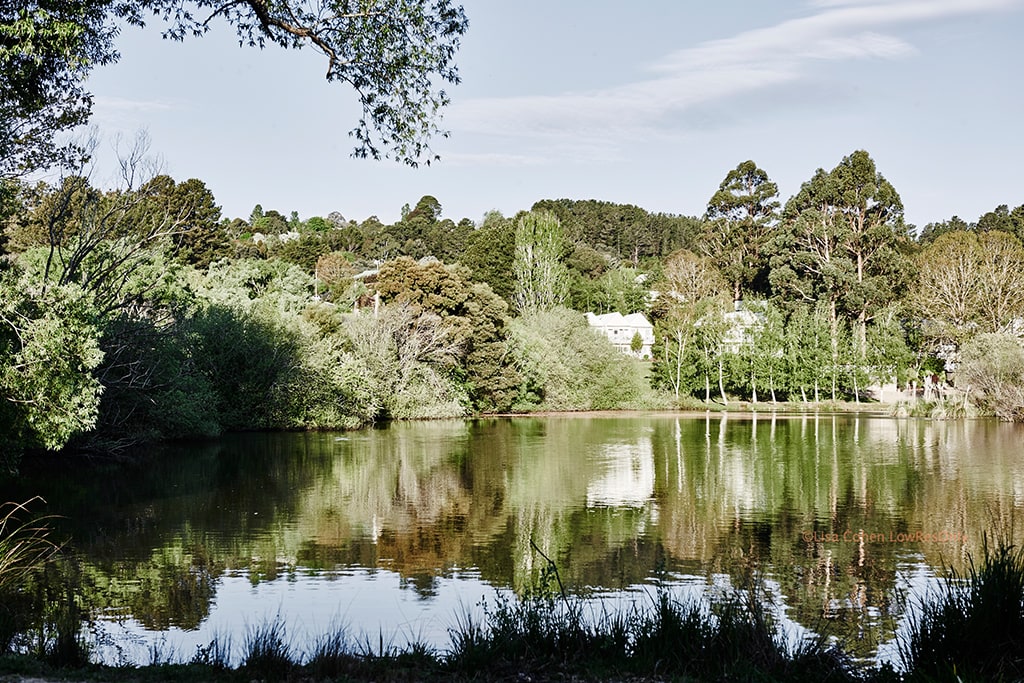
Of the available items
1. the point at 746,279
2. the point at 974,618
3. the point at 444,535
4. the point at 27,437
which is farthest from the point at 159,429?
the point at 746,279

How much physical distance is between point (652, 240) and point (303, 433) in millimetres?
90256

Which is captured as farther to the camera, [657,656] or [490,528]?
[490,528]

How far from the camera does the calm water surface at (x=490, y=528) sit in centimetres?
1140

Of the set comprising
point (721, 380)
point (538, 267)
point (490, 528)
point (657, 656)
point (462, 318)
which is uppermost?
point (538, 267)

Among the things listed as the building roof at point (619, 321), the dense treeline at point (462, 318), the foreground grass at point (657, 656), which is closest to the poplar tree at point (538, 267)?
the dense treeline at point (462, 318)

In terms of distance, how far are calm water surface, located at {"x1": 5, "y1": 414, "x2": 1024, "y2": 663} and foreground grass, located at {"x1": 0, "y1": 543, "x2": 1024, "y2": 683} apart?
977 mm

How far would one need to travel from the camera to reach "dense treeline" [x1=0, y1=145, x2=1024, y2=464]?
25547mm

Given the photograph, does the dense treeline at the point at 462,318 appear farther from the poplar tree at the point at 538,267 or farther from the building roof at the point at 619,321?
the building roof at the point at 619,321

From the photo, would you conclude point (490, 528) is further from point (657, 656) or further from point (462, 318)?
point (462, 318)

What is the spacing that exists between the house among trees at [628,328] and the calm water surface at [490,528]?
4017 cm

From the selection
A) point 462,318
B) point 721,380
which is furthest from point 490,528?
point 721,380

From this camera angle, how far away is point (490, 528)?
17.5 meters

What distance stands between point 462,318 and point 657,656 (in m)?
42.0

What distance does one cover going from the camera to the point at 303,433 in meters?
38.6
